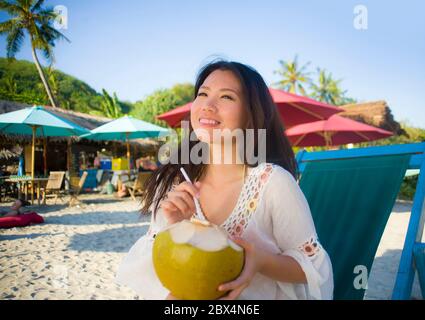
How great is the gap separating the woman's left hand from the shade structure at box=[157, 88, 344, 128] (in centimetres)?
375

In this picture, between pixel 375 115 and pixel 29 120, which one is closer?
pixel 29 120

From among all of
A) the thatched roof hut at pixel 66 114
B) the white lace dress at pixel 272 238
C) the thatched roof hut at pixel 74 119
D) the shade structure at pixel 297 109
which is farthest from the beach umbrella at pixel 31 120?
the white lace dress at pixel 272 238

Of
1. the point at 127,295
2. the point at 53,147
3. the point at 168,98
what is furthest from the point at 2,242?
the point at 168,98

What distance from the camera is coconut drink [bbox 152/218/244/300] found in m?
0.58

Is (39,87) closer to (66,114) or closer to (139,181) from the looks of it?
(66,114)

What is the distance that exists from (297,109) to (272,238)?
432cm

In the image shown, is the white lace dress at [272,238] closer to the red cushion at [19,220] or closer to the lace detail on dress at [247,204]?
the lace detail on dress at [247,204]

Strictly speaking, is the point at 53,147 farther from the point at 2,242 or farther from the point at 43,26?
the point at 43,26

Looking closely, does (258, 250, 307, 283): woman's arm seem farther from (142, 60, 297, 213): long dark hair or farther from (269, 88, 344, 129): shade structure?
(269, 88, 344, 129): shade structure

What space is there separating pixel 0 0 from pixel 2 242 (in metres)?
17.8

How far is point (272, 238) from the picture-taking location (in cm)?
92

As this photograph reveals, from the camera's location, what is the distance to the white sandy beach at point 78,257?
2.49 metres

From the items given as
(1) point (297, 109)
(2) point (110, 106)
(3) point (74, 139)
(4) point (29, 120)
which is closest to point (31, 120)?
(4) point (29, 120)

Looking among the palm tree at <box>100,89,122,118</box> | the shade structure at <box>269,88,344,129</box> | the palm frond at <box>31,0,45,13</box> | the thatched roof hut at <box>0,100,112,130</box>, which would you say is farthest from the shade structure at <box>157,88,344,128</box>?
the palm tree at <box>100,89,122,118</box>
